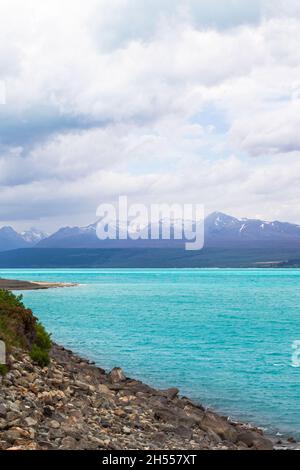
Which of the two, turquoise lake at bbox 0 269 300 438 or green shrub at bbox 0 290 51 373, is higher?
green shrub at bbox 0 290 51 373

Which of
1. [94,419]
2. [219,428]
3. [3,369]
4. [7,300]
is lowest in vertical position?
[219,428]

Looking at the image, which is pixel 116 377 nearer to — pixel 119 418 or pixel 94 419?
pixel 119 418

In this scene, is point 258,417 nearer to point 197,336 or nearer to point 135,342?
point 135,342

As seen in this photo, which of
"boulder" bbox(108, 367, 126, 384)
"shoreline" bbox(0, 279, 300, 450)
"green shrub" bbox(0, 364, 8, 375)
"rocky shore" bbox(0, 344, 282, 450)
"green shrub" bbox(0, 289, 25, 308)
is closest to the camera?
"rocky shore" bbox(0, 344, 282, 450)

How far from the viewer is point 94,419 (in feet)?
57.1

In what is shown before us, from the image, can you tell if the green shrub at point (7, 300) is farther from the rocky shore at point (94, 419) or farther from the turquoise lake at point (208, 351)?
the turquoise lake at point (208, 351)

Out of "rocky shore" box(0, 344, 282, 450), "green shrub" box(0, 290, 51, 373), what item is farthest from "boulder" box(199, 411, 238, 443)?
"green shrub" box(0, 290, 51, 373)

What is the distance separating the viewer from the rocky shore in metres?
14.1

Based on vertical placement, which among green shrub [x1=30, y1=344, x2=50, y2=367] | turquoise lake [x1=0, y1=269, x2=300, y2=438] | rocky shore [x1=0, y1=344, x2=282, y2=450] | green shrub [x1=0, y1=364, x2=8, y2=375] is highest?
green shrub [x1=0, y1=364, x2=8, y2=375]

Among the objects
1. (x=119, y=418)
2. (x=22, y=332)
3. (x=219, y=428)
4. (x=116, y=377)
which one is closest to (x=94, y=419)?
(x=119, y=418)

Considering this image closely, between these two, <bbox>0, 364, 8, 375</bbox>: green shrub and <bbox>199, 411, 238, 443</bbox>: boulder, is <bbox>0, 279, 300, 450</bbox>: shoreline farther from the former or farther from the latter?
<bbox>0, 364, 8, 375</bbox>: green shrub

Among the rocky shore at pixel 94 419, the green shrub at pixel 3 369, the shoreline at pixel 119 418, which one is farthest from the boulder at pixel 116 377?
the green shrub at pixel 3 369

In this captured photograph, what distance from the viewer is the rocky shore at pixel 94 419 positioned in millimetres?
14148
